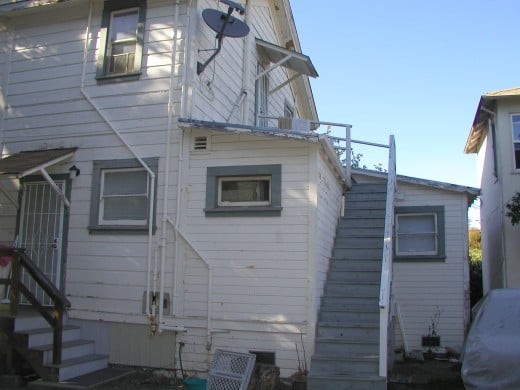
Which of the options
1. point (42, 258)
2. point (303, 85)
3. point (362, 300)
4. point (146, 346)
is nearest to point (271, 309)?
point (362, 300)

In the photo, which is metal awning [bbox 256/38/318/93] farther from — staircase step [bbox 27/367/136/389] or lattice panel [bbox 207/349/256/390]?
staircase step [bbox 27/367/136/389]

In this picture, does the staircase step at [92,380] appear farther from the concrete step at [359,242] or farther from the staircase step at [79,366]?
the concrete step at [359,242]

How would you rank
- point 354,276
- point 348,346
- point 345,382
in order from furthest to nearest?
point 354,276
point 348,346
point 345,382

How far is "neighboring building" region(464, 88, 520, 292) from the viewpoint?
1248 centimetres

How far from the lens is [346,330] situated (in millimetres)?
8195

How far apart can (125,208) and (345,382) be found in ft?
14.9

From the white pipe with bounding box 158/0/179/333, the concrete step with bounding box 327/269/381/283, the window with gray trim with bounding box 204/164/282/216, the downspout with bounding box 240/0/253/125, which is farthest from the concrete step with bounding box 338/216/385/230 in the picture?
the white pipe with bounding box 158/0/179/333

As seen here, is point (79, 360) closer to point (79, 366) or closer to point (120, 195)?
point (79, 366)

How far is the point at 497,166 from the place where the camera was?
43.3 feet

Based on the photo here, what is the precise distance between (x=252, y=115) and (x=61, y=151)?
14.0 ft

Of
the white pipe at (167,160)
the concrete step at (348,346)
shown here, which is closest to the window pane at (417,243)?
the concrete step at (348,346)

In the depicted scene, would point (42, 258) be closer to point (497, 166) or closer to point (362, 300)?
point (362, 300)

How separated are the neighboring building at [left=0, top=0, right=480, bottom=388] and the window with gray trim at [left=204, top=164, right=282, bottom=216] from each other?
22 millimetres

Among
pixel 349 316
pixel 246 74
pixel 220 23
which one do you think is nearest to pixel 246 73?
pixel 246 74
